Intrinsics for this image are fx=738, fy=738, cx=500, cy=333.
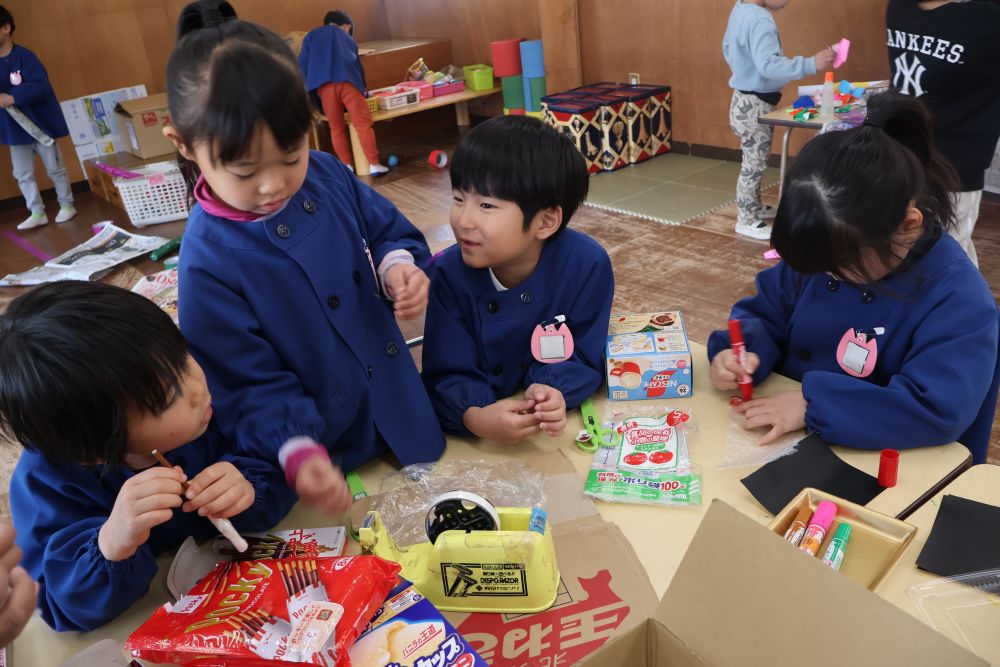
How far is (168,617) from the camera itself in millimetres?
820

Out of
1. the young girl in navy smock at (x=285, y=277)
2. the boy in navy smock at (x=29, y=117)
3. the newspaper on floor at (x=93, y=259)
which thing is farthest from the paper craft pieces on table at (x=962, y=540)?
the boy in navy smock at (x=29, y=117)

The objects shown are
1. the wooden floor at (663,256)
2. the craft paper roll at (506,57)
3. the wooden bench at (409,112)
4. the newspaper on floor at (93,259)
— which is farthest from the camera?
the craft paper roll at (506,57)

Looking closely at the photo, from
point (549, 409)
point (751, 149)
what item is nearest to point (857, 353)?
point (549, 409)

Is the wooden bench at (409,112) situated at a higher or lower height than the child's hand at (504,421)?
lower

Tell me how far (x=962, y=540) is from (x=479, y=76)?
623 cm

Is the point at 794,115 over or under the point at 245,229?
under

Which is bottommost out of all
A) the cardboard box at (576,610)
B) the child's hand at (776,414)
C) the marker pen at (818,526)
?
the cardboard box at (576,610)

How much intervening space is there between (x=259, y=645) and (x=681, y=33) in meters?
5.09

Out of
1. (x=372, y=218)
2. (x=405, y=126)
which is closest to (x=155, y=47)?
(x=405, y=126)

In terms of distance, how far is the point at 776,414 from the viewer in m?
1.17

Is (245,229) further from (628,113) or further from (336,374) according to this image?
(628,113)

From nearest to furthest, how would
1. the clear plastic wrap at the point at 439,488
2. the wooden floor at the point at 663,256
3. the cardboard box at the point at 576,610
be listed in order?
1. the cardboard box at the point at 576,610
2. the clear plastic wrap at the point at 439,488
3. the wooden floor at the point at 663,256

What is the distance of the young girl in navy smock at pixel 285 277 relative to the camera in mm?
885

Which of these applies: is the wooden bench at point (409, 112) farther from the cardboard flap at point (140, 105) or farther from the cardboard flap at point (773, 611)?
the cardboard flap at point (773, 611)
